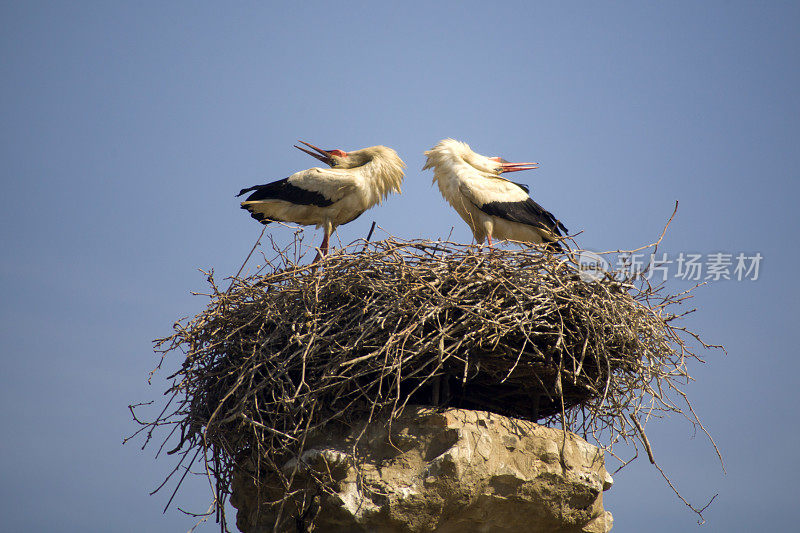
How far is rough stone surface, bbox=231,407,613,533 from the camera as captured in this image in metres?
4.12

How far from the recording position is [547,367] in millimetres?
4363

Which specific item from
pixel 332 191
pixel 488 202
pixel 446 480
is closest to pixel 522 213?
pixel 488 202

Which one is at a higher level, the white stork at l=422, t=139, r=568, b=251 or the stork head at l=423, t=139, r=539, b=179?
the stork head at l=423, t=139, r=539, b=179

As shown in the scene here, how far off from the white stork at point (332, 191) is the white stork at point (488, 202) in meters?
0.45

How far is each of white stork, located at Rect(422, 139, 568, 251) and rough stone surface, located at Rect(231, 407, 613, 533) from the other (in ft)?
9.32

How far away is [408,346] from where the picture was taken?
4277mm

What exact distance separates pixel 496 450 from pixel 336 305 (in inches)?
50.7

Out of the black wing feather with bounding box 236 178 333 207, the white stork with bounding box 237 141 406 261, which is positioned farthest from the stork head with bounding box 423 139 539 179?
the black wing feather with bounding box 236 178 333 207

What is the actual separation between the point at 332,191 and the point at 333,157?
615 mm

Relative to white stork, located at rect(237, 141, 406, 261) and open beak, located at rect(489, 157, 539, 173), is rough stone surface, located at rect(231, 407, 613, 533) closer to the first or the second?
white stork, located at rect(237, 141, 406, 261)

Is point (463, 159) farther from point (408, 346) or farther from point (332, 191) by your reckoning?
point (408, 346)

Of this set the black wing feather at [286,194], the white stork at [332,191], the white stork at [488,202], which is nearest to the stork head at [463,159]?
the white stork at [488,202]

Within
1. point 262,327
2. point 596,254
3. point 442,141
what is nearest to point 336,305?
point 262,327

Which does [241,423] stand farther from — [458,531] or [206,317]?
[458,531]
